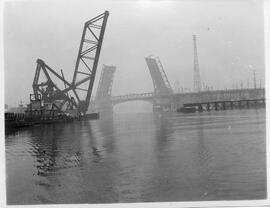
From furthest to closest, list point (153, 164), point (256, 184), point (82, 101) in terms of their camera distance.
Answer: point (82, 101) → point (153, 164) → point (256, 184)

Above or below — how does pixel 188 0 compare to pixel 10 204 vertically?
above

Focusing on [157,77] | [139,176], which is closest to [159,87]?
[157,77]

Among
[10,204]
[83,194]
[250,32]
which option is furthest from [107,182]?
[250,32]

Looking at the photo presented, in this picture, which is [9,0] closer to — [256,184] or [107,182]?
[107,182]

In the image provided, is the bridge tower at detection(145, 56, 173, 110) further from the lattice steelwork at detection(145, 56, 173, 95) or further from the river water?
the river water

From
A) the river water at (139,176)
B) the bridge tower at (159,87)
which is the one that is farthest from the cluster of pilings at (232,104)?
the river water at (139,176)

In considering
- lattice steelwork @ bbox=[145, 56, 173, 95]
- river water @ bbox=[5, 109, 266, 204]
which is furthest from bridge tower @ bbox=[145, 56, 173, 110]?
river water @ bbox=[5, 109, 266, 204]

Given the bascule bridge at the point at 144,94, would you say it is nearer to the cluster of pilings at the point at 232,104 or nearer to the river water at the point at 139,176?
the cluster of pilings at the point at 232,104

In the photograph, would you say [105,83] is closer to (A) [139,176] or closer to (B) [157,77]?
(B) [157,77]
